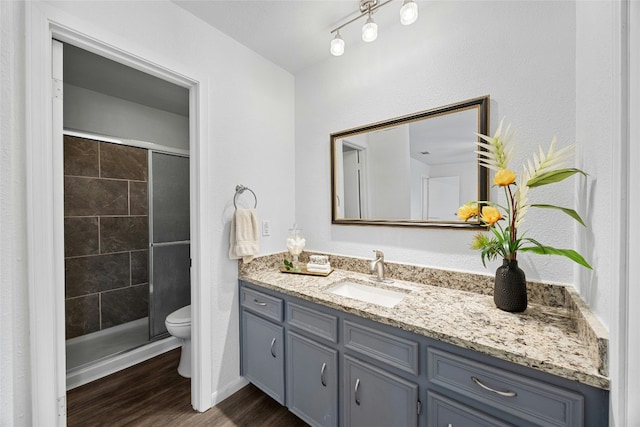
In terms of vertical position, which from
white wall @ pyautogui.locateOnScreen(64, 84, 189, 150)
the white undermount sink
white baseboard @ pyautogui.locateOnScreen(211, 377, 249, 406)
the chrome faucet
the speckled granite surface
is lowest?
white baseboard @ pyautogui.locateOnScreen(211, 377, 249, 406)

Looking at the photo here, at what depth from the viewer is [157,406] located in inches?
67.5

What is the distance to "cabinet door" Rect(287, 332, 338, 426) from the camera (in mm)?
1344

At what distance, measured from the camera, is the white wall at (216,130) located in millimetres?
1063

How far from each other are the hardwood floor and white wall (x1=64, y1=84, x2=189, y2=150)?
215cm

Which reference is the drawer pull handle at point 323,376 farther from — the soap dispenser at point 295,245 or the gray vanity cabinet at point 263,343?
the soap dispenser at point 295,245

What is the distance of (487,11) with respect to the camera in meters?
1.38

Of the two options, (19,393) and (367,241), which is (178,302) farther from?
(367,241)

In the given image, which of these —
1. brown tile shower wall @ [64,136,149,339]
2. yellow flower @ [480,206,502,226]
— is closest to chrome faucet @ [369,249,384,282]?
yellow flower @ [480,206,502,226]

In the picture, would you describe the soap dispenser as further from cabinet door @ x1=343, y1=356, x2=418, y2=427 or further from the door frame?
the door frame

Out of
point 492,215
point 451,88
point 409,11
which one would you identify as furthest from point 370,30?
point 492,215

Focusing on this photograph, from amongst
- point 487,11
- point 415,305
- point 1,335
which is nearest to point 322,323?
point 415,305

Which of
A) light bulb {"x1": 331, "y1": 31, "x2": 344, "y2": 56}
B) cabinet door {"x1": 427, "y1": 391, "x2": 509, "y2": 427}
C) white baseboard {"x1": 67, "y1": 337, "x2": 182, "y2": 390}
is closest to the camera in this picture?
cabinet door {"x1": 427, "y1": 391, "x2": 509, "y2": 427}

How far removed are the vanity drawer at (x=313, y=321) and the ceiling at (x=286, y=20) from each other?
5.64 feet

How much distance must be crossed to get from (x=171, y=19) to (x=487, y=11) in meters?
1.74
